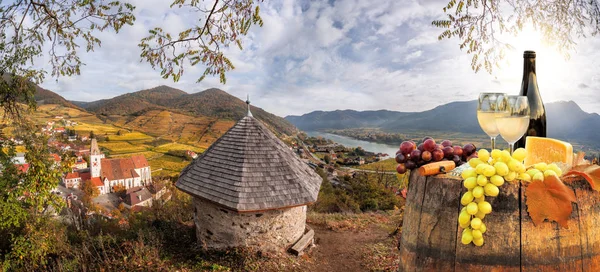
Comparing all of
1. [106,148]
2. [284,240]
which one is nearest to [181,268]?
[284,240]

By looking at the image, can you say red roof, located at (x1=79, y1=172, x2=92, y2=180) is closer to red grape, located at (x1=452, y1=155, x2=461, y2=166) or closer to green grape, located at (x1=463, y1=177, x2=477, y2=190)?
red grape, located at (x1=452, y1=155, x2=461, y2=166)

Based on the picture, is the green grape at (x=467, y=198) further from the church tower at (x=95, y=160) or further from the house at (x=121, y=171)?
the house at (x=121, y=171)

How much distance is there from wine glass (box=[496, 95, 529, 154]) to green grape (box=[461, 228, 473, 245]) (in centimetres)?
76

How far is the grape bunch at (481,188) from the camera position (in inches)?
52.9

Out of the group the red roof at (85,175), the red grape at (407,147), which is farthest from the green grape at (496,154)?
the red roof at (85,175)

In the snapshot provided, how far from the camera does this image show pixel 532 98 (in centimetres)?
225

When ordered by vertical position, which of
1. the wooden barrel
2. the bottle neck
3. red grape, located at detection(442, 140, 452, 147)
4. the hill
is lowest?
the wooden barrel

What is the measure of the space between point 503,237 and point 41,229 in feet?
33.7

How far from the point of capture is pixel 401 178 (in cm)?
201

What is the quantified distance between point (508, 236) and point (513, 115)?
746 millimetres

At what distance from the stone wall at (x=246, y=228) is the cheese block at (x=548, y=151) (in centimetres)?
642

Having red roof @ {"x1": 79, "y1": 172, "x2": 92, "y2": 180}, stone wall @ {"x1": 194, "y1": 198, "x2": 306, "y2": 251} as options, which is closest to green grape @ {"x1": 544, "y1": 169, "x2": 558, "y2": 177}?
stone wall @ {"x1": 194, "y1": 198, "x2": 306, "y2": 251}

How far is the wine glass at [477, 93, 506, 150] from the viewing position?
1772 millimetres

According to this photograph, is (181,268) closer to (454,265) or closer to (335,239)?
(335,239)
